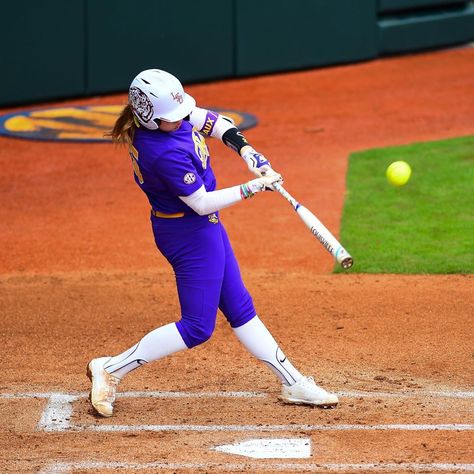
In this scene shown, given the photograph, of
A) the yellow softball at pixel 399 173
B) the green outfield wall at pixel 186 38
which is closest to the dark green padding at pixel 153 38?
the green outfield wall at pixel 186 38

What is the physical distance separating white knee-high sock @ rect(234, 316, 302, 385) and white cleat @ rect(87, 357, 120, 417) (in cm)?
71

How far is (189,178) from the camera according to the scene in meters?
5.01

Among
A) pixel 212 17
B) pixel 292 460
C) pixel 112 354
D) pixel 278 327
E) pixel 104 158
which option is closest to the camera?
pixel 292 460

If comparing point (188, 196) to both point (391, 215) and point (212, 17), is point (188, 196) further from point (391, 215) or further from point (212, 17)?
point (212, 17)

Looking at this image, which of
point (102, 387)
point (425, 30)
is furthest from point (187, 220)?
point (425, 30)

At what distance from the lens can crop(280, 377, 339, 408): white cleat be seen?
5.54 metres

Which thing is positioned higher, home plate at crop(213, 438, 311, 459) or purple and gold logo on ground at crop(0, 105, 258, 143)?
home plate at crop(213, 438, 311, 459)

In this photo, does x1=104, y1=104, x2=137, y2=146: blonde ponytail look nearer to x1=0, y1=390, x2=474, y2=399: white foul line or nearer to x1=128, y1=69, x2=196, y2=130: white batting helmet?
x1=128, y1=69, x2=196, y2=130: white batting helmet

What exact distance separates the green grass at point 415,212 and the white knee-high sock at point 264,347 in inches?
107

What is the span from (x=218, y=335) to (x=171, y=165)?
2.09m

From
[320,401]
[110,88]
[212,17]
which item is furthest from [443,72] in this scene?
[320,401]

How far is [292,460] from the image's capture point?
4.85m

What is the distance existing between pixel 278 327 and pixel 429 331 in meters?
0.98

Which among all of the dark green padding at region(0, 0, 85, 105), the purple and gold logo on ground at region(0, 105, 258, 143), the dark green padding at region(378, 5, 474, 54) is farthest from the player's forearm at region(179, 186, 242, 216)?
the dark green padding at region(378, 5, 474, 54)
